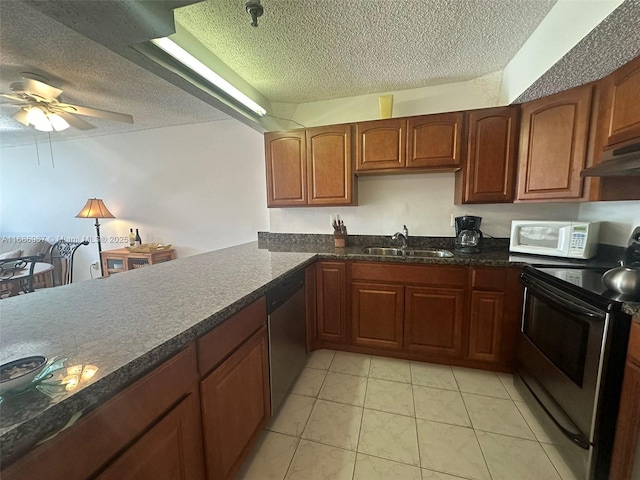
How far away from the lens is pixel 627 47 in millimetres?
1357

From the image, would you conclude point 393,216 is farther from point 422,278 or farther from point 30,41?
point 30,41

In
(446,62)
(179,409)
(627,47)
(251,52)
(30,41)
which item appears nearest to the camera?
(179,409)

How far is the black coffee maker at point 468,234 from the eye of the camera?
2307 millimetres

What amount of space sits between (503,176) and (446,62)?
40.1 inches

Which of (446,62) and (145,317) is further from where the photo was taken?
(446,62)

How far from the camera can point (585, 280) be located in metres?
1.44

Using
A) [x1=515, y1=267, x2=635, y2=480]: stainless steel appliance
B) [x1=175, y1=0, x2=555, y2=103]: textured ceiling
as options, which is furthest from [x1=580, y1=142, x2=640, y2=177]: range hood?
[x1=175, y1=0, x2=555, y2=103]: textured ceiling

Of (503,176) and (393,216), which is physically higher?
(503,176)

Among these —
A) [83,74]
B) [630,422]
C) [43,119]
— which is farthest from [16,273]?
[630,422]

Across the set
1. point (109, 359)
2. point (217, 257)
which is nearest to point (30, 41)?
point (217, 257)

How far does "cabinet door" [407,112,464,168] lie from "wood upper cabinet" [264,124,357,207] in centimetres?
55

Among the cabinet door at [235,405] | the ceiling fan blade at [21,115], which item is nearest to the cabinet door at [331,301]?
the cabinet door at [235,405]

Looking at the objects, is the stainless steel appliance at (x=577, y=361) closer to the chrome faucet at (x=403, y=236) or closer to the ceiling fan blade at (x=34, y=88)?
the chrome faucet at (x=403, y=236)

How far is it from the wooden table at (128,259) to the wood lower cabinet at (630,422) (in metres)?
4.12
